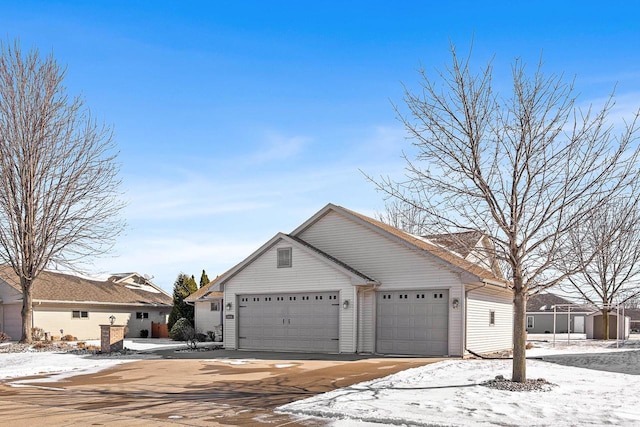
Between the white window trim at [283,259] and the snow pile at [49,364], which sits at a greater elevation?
the white window trim at [283,259]

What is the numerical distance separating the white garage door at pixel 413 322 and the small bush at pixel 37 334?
19.5 meters

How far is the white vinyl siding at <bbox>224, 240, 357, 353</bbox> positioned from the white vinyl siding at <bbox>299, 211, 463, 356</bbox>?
72 cm

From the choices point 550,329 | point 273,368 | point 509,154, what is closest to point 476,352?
point 273,368

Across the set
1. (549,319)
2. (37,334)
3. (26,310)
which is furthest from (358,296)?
(549,319)

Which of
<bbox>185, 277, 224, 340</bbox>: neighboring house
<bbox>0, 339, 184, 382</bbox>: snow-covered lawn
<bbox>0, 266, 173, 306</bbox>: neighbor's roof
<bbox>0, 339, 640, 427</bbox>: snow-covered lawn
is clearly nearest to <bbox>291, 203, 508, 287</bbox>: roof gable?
<bbox>0, 339, 640, 427</bbox>: snow-covered lawn

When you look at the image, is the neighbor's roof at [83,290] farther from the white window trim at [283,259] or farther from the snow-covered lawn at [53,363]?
the white window trim at [283,259]

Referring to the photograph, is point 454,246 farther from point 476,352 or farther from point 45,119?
point 45,119

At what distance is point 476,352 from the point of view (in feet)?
71.2

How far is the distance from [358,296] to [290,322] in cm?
330

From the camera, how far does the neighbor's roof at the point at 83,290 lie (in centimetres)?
3644

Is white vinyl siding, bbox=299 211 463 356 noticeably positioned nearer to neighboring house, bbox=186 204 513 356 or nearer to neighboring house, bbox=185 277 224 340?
neighboring house, bbox=186 204 513 356

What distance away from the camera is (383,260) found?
22750mm

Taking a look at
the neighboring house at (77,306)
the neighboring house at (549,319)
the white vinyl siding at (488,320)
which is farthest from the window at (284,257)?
the neighboring house at (549,319)

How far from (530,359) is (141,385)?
460 inches
